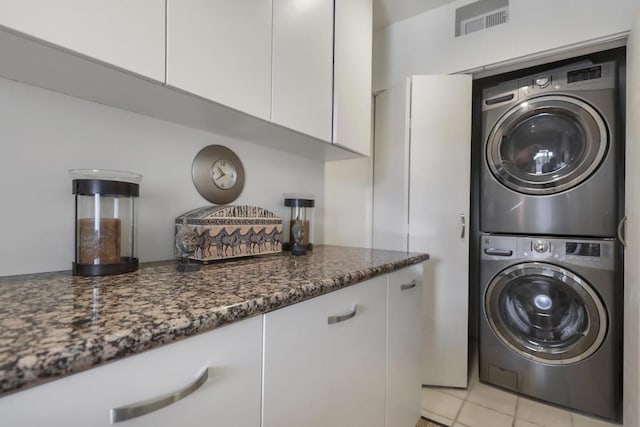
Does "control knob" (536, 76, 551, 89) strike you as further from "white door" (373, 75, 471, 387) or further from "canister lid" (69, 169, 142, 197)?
"canister lid" (69, 169, 142, 197)

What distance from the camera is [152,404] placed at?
1.55ft

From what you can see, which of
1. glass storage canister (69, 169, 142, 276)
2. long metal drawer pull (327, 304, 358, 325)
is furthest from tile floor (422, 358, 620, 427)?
glass storage canister (69, 169, 142, 276)

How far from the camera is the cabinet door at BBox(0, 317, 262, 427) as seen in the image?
39 cm

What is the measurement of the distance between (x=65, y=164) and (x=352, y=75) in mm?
1223

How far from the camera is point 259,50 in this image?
3.43 ft

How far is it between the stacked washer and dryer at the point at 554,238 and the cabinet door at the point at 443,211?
0.58 ft

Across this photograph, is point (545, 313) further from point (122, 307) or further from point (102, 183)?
point (102, 183)

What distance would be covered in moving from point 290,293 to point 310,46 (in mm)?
1036

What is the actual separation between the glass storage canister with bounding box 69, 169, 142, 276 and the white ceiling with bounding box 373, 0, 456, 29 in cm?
194

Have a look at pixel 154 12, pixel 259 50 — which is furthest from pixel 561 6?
pixel 154 12

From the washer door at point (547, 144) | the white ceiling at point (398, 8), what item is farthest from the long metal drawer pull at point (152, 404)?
the white ceiling at point (398, 8)

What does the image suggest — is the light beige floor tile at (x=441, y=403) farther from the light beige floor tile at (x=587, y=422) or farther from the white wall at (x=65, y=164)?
the white wall at (x=65, y=164)

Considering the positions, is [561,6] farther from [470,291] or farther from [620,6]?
[470,291]

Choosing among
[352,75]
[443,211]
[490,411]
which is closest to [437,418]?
[490,411]
